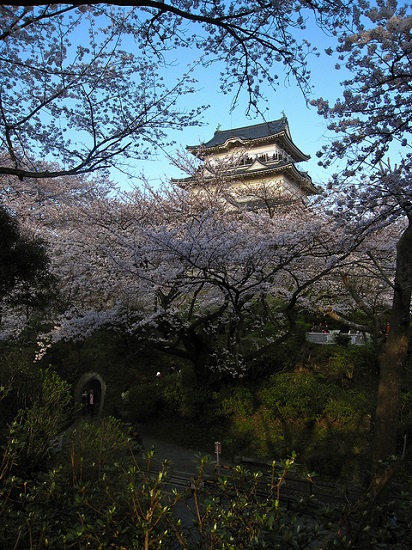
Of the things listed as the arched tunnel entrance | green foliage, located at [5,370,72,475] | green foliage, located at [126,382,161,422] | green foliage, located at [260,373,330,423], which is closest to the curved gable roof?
the arched tunnel entrance

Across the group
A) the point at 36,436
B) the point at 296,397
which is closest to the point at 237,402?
the point at 296,397

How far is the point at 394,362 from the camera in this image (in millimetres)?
4570

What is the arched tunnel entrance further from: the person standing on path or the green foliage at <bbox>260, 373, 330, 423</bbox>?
the green foliage at <bbox>260, 373, 330, 423</bbox>

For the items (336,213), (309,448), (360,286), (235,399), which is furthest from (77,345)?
(336,213)

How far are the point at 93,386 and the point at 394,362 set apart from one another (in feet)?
40.6

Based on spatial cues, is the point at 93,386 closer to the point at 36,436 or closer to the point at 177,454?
the point at 177,454

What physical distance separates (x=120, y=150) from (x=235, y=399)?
7.97m

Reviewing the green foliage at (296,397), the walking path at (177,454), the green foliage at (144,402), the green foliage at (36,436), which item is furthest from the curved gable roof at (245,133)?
the green foliage at (36,436)

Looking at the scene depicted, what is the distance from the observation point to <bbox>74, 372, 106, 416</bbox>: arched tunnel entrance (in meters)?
14.3

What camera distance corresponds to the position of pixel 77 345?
15141 mm

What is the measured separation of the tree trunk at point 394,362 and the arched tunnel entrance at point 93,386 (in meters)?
11.3

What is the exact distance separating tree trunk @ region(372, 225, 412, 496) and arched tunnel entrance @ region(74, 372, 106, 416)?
1131cm

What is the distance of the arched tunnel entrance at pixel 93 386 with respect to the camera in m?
14.3

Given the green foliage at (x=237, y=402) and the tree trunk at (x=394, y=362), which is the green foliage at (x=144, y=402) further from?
the tree trunk at (x=394, y=362)
